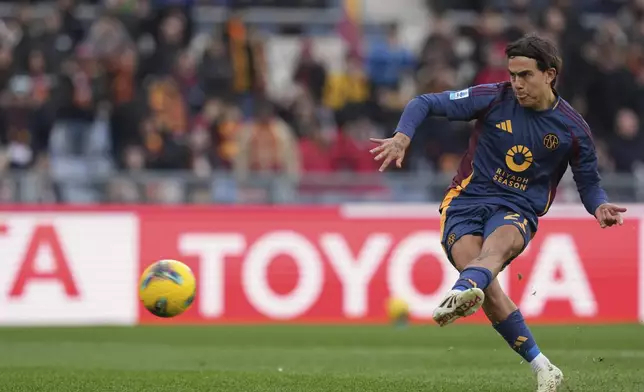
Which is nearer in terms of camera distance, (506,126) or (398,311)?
(506,126)

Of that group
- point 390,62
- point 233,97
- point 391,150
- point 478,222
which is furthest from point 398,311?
point 391,150

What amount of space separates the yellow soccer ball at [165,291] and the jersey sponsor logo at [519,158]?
2605 millimetres

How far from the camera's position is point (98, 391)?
8.58 m

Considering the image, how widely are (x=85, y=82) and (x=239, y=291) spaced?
411 cm

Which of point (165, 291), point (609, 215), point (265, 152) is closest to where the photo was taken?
point (609, 215)

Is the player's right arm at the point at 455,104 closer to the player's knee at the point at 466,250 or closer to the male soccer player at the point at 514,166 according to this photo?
the male soccer player at the point at 514,166

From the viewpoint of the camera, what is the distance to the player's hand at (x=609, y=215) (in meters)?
8.52

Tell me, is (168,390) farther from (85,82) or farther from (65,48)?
(65,48)

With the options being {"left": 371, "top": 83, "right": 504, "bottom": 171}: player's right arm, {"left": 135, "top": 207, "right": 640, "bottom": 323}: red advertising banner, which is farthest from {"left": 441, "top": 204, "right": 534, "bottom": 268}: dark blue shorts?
{"left": 135, "top": 207, "right": 640, "bottom": 323}: red advertising banner

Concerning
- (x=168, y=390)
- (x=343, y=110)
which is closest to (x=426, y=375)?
(x=168, y=390)

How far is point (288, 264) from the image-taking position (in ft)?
56.6

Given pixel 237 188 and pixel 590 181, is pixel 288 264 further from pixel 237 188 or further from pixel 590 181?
pixel 590 181

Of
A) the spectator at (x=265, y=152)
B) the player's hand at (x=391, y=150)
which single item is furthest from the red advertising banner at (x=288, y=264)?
the player's hand at (x=391, y=150)

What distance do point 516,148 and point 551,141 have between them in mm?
235
